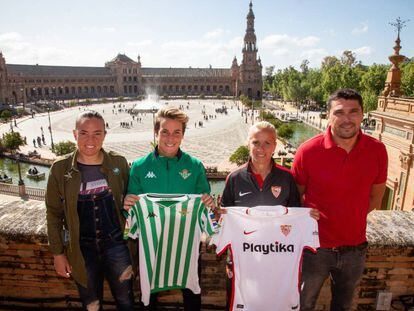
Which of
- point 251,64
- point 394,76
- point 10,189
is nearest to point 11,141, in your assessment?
point 10,189

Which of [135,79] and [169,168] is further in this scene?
[135,79]

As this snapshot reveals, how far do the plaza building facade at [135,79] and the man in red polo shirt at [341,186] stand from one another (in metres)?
90.0

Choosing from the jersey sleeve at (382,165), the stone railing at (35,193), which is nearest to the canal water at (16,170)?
the stone railing at (35,193)

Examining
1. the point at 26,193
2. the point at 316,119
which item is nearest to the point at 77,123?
the point at 26,193

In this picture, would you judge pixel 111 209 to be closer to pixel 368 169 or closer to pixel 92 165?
pixel 92 165

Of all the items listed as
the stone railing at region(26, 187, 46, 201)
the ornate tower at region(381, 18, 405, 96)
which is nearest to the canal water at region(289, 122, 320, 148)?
the ornate tower at region(381, 18, 405, 96)

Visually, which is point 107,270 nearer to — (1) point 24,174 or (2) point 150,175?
(2) point 150,175

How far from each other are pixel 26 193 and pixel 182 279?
17476 mm

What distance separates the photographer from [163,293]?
4078 mm

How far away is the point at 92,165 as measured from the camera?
10.7ft

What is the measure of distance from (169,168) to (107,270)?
3.98 feet

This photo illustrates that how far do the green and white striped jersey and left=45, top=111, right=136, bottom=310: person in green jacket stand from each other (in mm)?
178

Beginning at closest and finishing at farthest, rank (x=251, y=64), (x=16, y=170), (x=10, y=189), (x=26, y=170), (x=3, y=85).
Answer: (x=10, y=189), (x=26, y=170), (x=16, y=170), (x=3, y=85), (x=251, y=64)

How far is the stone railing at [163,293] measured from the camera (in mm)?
3805
